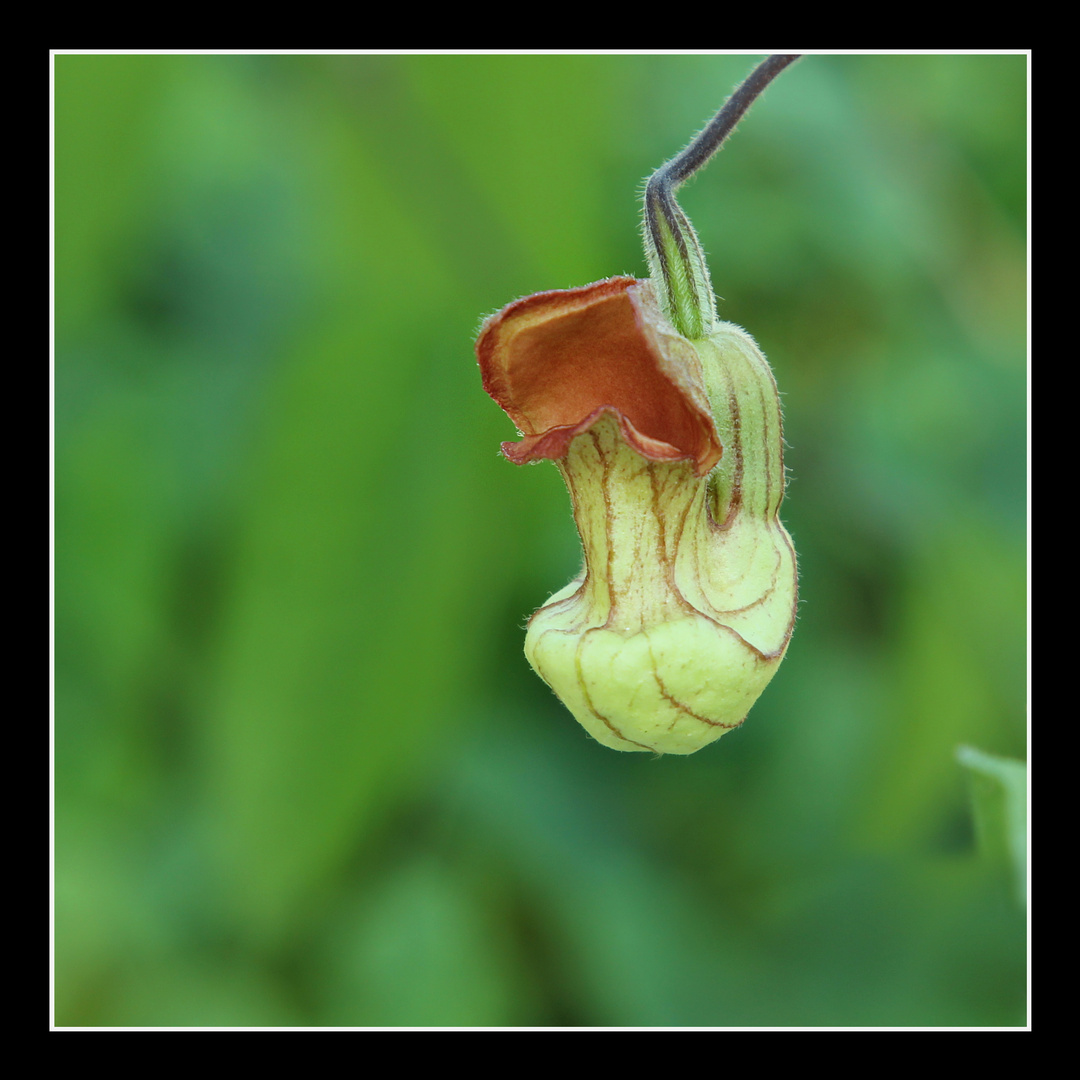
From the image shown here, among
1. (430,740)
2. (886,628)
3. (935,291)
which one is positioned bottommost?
(430,740)

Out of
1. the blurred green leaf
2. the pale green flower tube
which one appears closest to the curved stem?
the pale green flower tube

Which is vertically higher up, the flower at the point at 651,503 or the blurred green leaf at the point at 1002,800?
the flower at the point at 651,503

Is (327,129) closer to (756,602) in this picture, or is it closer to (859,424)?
(859,424)

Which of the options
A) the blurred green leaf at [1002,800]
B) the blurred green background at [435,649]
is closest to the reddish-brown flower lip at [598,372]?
the blurred green leaf at [1002,800]

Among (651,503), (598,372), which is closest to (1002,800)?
(651,503)

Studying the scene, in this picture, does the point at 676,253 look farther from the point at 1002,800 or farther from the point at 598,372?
the point at 1002,800

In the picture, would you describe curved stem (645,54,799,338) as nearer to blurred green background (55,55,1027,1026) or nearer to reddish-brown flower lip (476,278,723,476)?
reddish-brown flower lip (476,278,723,476)

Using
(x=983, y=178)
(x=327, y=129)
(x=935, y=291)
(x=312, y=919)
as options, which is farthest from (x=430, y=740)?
(x=983, y=178)

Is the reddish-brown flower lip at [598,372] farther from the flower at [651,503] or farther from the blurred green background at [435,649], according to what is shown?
the blurred green background at [435,649]

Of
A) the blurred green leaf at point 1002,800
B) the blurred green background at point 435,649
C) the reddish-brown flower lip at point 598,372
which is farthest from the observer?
the blurred green background at point 435,649
